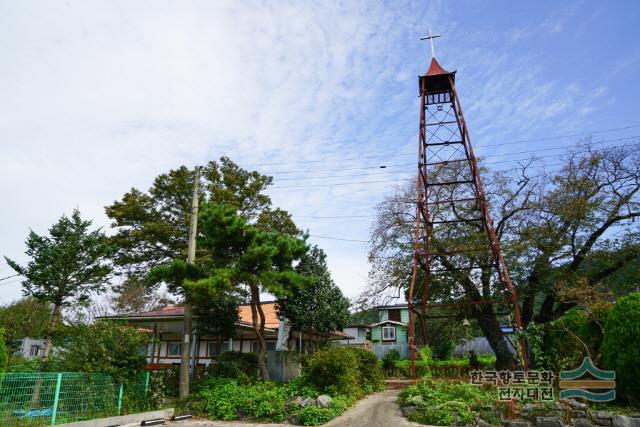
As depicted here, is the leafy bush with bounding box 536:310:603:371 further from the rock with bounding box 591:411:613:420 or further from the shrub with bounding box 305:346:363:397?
the shrub with bounding box 305:346:363:397

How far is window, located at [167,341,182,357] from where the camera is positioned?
22844mm

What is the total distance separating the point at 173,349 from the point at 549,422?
1890 centimetres

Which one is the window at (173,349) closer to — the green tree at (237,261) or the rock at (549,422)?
the green tree at (237,261)

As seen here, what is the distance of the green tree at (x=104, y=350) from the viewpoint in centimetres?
1168

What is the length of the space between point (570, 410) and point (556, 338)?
17.6ft

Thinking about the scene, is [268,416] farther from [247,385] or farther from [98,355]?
[98,355]

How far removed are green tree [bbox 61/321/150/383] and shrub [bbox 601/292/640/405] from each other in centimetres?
1312

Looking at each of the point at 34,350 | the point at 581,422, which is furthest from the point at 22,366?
the point at 581,422

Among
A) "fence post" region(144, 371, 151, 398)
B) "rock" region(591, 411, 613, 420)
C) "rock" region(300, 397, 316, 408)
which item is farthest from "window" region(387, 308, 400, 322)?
"rock" region(591, 411, 613, 420)

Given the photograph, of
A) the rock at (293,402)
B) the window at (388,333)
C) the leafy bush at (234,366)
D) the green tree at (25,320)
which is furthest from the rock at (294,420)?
the window at (388,333)

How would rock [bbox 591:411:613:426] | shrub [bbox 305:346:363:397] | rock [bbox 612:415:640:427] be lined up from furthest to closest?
shrub [bbox 305:346:363:397]
rock [bbox 591:411:613:426]
rock [bbox 612:415:640:427]

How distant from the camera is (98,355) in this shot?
1187 cm

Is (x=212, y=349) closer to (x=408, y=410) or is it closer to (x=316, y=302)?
(x=316, y=302)

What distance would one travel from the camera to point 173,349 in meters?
23.0
